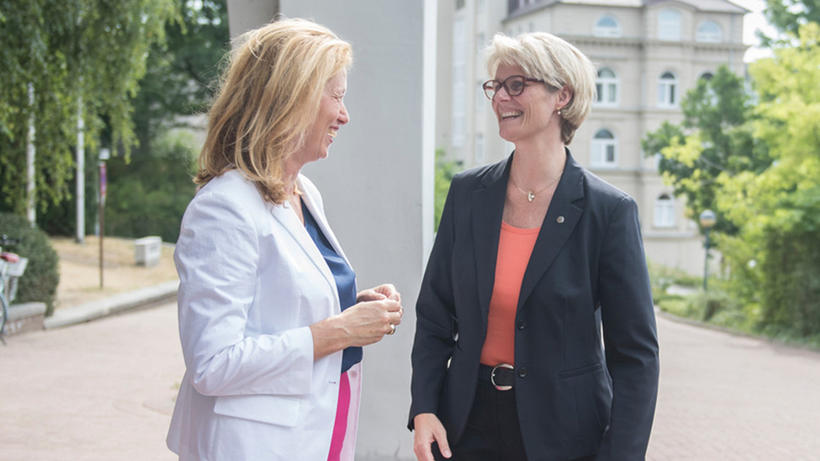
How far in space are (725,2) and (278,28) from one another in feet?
181

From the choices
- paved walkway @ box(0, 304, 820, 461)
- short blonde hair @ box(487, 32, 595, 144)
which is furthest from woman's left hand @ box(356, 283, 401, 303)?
paved walkway @ box(0, 304, 820, 461)

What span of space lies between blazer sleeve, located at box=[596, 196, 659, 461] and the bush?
461 inches

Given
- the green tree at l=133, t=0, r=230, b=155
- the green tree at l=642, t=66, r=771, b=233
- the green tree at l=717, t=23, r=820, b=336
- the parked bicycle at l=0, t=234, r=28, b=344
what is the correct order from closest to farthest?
the parked bicycle at l=0, t=234, r=28, b=344
the green tree at l=717, t=23, r=820, b=336
the green tree at l=133, t=0, r=230, b=155
the green tree at l=642, t=66, r=771, b=233

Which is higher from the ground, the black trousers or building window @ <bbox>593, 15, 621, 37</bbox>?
building window @ <bbox>593, 15, 621, 37</bbox>

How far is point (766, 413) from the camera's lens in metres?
9.50

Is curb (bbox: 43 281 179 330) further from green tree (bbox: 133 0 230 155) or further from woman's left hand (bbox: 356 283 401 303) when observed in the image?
green tree (bbox: 133 0 230 155)

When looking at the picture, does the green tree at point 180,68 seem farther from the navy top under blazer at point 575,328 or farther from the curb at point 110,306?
the navy top under blazer at point 575,328

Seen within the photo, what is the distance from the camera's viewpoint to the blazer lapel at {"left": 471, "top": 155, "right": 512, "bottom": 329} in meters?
2.33

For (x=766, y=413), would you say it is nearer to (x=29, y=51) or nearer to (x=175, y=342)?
(x=175, y=342)

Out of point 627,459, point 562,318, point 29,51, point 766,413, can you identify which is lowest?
point 766,413

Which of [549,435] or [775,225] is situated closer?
[549,435]

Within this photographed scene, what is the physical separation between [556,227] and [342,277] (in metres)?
0.59

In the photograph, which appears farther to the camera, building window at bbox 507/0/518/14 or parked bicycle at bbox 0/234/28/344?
building window at bbox 507/0/518/14

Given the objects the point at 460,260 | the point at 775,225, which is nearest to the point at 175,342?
the point at 460,260
